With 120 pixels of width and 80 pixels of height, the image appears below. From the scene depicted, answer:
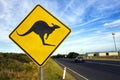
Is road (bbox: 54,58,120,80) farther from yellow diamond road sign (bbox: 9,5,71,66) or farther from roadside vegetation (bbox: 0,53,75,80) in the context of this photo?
yellow diamond road sign (bbox: 9,5,71,66)

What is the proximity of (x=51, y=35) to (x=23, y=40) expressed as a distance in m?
0.54

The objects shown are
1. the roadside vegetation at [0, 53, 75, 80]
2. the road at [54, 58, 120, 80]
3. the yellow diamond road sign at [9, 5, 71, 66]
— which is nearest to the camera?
the yellow diamond road sign at [9, 5, 71, 66]

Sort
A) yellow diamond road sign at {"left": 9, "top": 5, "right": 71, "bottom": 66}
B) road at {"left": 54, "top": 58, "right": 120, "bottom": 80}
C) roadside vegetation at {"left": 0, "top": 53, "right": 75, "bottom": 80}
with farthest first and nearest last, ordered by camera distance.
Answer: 1. road at {"left": 54, "top": 58, "right": 120, "bottom": 80}
2. roadside vegetation at {"left": 0, "top": 53, "right": 75, "bottom": 80}
3. yellow diamond road sign at {"left": 9, "top": 5, "right": 71, "bottom": 66}

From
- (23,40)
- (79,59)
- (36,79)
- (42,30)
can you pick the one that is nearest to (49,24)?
(42,30)

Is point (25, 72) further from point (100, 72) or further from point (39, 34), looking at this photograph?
point (39, 34)

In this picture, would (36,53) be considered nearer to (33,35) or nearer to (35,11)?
(33,35)

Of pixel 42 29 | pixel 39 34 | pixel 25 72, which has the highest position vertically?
pixel 42 29

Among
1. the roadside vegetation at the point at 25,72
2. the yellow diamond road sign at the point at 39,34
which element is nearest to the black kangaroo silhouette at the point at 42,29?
the yellow diamond road sign at the point at 39,34

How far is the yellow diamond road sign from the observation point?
4355 millimetres

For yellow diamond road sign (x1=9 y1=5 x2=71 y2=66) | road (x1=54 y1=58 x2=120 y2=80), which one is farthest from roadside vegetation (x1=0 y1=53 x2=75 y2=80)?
yellow diamond road sign (x1=9 y1=5 x2=71 y2=66)

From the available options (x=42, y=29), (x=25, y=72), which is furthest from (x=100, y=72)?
(x=42, y=29)

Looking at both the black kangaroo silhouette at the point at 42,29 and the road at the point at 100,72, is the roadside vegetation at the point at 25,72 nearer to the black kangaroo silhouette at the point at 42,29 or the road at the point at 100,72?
the road at the point at 100,72

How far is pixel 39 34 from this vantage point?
14.5ft

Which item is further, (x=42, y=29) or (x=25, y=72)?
(x=25, y=72)
